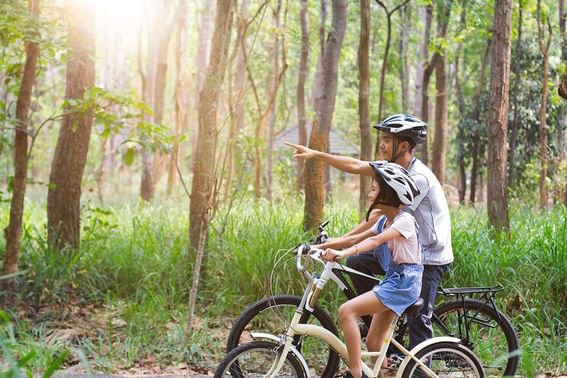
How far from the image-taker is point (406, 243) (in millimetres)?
4516

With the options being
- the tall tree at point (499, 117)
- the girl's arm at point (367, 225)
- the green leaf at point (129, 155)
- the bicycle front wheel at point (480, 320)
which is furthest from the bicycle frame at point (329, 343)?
the tall tree at point (499, 117)

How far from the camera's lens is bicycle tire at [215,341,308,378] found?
453 centimetres

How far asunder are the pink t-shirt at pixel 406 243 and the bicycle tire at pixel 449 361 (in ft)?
1.95

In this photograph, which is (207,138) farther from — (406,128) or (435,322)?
(435,322)

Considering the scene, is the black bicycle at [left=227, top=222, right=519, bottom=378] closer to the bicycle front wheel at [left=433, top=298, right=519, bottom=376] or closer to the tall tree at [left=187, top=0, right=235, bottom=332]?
the bicycle front wheel at [left=433, top=298, right=519, bottom=376]

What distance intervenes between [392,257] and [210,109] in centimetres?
329

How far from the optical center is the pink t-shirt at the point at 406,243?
4.45m

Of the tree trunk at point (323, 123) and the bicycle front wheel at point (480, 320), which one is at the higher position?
the tree trunk at point (323, 123)

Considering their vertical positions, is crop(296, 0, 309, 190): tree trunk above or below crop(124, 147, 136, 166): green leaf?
above

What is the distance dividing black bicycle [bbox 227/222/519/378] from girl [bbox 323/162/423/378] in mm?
370

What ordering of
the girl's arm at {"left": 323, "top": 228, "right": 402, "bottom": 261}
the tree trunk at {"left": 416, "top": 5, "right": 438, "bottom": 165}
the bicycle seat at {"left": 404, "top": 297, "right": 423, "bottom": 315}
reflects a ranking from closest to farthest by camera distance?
the girl's arm at {"left": 323, "top": 228, "right": 402, "bottom": 261}
the bicycle seat at {"left": 404, "top": 297, "right": 423, "bottom": 315}
the tree trunk at {"left": 416, "top": 5, "right": 438, "bottom": 165}

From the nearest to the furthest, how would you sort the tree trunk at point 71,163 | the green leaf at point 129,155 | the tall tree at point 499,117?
the green leaf at point 129,155 < the tall tree at point 499,117 < the tree trunk at point 71,163

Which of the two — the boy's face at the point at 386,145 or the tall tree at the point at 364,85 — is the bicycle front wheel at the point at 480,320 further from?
the tall tree at the point at 364,85

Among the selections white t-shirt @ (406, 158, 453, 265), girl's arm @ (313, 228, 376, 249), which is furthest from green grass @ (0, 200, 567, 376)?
girl's arm @ (313, 228, 376, 249)
